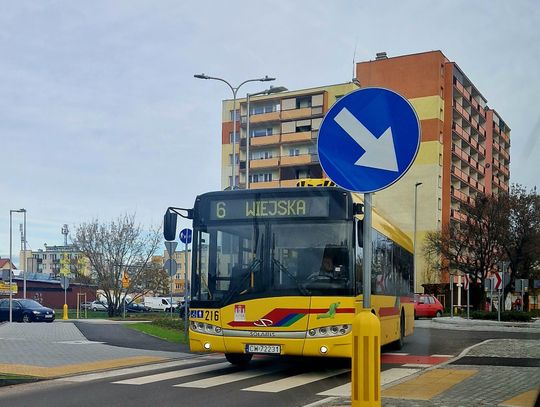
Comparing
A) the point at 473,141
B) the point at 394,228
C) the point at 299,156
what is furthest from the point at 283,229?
the point at 473,141

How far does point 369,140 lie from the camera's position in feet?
17.8

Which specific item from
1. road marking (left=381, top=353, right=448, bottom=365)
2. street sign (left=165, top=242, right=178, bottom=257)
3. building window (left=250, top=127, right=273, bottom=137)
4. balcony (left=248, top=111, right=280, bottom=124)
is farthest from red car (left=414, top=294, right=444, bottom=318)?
building window (left=250, top=127, right=273, bottom=137)

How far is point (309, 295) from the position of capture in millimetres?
11320

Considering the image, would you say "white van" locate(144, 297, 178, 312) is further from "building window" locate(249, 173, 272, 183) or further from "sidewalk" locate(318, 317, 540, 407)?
"sidewalk" locate(318, 317, 540, 407)

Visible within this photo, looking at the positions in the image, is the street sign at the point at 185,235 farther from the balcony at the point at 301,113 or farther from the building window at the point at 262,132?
the building window at the point at 262,132

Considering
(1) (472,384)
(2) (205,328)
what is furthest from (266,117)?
(1) (472,384)

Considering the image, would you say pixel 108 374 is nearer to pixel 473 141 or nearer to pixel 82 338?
pixel 82 338

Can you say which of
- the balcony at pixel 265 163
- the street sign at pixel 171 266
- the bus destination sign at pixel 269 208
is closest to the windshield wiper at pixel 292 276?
the bus destination sign at pixel 269 208

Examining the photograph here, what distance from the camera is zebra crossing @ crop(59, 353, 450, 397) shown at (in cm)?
1073

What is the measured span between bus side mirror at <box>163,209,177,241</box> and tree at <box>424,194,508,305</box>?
38763 mm

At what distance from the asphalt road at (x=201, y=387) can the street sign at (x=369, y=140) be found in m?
4.54

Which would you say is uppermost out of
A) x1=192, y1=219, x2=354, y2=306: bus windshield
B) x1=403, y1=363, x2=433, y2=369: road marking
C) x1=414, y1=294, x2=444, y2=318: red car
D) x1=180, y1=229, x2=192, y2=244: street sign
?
x1=180, y1=229, x2=192, y2=244: street sign

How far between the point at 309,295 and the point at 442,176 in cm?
6003

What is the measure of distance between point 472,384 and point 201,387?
13.1 feet
